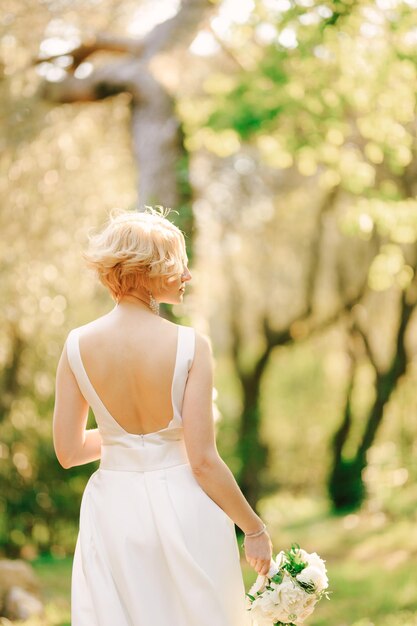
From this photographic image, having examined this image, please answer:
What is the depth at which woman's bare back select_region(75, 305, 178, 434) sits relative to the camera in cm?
279

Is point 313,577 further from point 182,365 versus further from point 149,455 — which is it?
point 182,365

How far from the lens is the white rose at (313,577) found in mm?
2992

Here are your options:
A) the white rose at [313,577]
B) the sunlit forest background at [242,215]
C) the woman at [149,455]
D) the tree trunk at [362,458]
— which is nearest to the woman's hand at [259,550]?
the woman at [149,455]

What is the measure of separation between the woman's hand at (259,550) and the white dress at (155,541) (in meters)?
0.06

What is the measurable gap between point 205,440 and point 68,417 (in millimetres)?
469

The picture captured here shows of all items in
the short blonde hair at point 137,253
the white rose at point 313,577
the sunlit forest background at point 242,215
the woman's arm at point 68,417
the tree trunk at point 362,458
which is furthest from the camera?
the tree trunk at point 362,458

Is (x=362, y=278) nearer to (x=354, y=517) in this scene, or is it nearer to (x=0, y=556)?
(x=354, y=517)

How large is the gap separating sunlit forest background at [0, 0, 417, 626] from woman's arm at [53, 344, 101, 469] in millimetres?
3778

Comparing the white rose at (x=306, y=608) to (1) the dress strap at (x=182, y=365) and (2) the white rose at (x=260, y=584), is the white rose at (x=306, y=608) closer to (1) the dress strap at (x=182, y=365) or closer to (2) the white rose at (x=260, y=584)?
(2) the white rose at (x=260, y=584)

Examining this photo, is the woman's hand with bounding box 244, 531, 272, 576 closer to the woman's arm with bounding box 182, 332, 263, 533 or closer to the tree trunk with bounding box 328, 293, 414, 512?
the woman's arm with bounding box 182, 332, 263, 533

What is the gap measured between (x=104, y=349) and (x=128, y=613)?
0.87 metres

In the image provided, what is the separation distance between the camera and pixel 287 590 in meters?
2.95

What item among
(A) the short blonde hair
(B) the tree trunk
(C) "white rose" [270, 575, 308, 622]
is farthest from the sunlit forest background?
(C) "white rose" [270, 575, 308, 622]

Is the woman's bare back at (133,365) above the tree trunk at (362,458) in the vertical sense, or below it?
above
